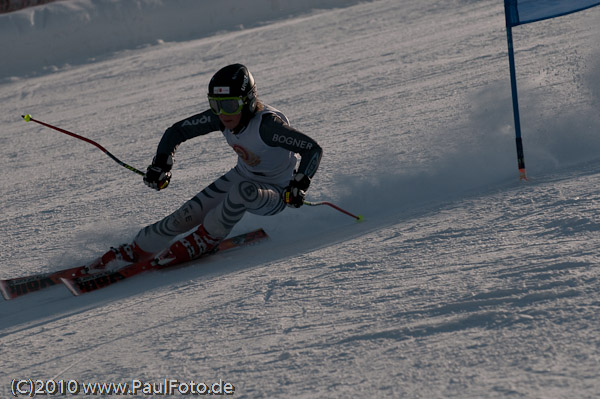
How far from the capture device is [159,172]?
479 cm

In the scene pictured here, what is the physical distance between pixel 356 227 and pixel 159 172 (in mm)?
1298

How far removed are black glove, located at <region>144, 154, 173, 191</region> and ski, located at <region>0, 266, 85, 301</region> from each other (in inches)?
27.0

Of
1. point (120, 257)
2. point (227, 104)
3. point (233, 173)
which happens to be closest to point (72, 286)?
point (120, 257)

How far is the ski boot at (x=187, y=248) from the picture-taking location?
4.62 metres

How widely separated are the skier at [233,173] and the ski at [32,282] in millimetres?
146

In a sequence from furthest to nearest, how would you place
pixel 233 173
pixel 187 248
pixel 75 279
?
pixel 233 173, pixel 187 248, pixel 75 279

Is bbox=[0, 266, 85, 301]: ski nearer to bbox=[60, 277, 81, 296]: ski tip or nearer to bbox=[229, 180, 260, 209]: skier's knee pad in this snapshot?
bbox=[60, 277, 81, 296]: ski tip

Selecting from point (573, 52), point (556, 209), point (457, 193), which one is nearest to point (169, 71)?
point (573, 52)

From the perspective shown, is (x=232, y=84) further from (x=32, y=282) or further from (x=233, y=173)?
(x=32, y=282)

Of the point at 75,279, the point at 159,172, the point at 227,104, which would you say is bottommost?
the point at 75,279

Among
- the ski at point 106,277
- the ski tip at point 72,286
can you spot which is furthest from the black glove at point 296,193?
the ski tip at point 72,286

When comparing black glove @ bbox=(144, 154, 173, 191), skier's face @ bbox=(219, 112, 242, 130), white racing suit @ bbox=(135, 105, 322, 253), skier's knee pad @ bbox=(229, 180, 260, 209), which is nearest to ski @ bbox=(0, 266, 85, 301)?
white racing suit @ bbox=(135, 105, 322, 253)

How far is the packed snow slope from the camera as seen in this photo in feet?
9.48

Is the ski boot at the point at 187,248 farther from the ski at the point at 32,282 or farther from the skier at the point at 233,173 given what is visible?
the ski at the point at 32,282
